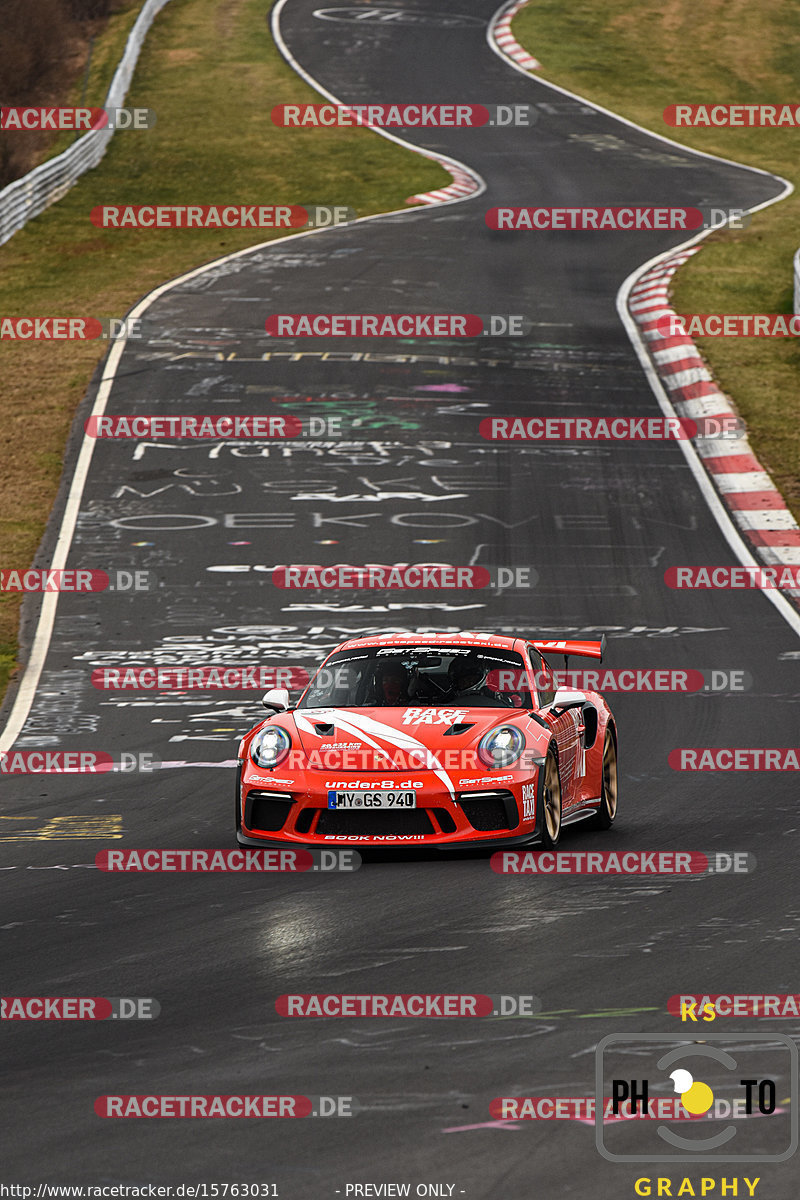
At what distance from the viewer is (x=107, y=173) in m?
40.0

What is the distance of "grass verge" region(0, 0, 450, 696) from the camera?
23969 millimetres

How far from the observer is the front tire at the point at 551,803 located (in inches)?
369

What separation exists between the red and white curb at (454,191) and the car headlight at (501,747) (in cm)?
2994

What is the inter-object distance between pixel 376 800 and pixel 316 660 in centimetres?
646

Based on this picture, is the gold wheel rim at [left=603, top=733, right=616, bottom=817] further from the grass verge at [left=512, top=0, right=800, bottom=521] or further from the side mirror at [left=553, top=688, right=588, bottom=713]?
the grass verge at [left=512, top=0, right=800, bottom=521]

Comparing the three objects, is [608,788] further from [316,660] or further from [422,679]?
[316,660]

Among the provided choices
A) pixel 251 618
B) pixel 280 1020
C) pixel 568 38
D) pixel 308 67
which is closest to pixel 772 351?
pixel 251 618

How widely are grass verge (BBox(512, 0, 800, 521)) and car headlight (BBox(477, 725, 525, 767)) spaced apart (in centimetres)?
1408

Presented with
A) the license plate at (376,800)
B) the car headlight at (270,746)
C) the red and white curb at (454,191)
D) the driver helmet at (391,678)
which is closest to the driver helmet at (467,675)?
the driver helmet at (391,678)

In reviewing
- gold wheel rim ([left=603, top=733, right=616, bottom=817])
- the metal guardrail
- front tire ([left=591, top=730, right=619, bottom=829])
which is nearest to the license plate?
front tire ([left=591, top=730, right=619, bottom=829])

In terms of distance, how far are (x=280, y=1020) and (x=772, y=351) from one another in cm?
2308

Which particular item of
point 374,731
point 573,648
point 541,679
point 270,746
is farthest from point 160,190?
point 374,731

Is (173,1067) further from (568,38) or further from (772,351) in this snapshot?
(568,38)

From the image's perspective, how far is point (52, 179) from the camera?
37.8m
